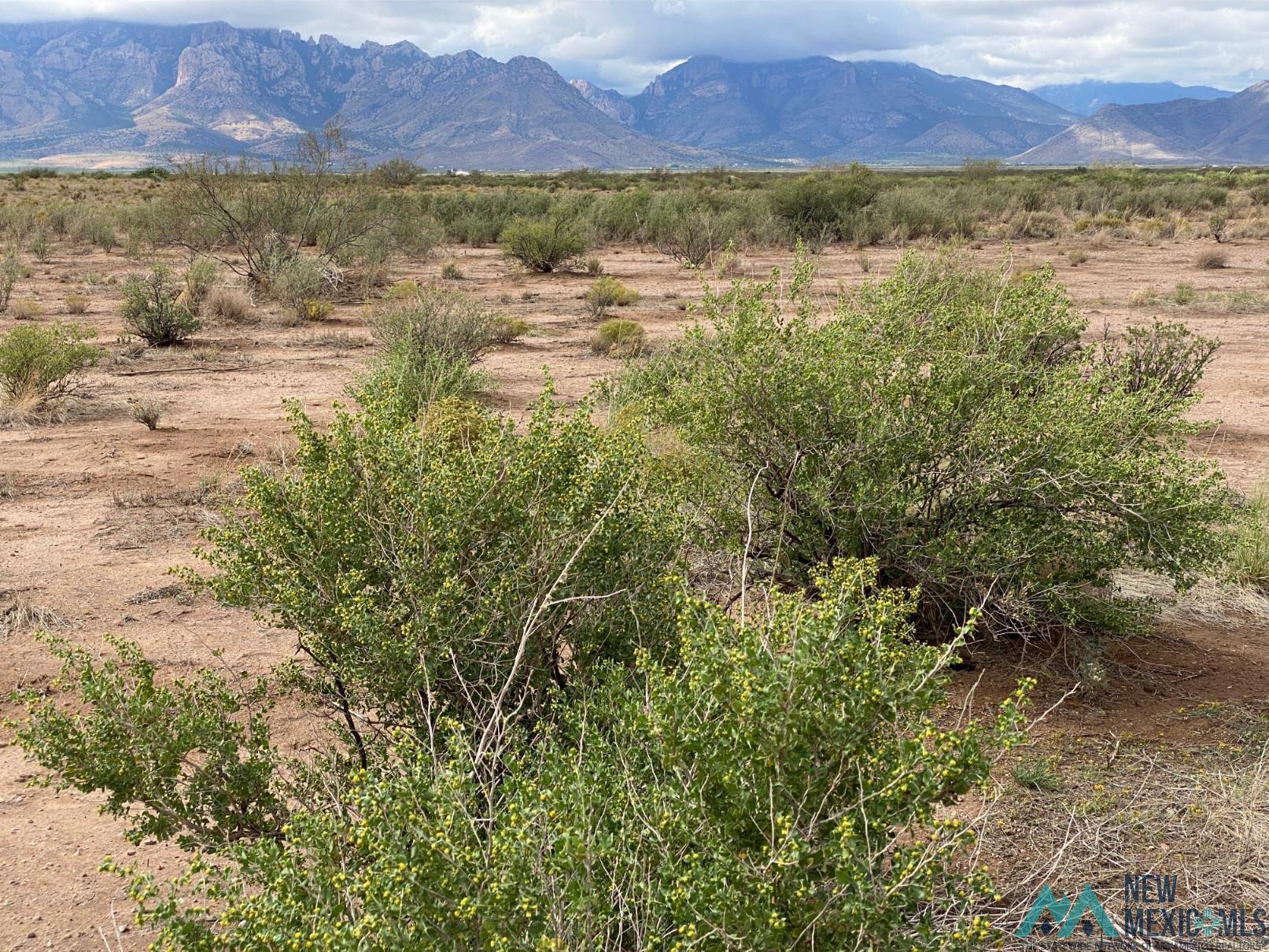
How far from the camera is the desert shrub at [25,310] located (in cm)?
1642

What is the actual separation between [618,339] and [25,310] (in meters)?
10.5

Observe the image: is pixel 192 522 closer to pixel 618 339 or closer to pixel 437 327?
pixel 437 327

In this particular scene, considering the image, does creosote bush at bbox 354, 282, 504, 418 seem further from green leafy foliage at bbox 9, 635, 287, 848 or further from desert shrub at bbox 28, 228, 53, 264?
desert shrub at bbox 28, 228, 53, 264

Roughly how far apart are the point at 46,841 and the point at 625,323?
12.3m

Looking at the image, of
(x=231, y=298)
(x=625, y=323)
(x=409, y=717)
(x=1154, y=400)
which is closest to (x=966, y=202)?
(x=625, y=323)

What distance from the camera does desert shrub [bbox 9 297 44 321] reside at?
53.9 feet

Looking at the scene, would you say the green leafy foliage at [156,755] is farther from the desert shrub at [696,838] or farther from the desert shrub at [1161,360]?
the desert shrub at [1161,360]

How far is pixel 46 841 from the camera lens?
4012 mm

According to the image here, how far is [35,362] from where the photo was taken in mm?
11008

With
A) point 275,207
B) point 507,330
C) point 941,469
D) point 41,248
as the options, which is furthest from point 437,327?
point 41,248

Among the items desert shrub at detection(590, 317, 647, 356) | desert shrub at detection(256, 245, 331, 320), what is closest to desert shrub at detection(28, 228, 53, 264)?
desert shrub at detection(256, 245, 331, 320)

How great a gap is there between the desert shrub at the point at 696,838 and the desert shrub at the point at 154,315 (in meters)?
14.3

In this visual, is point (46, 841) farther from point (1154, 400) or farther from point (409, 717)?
point (1154, 400)

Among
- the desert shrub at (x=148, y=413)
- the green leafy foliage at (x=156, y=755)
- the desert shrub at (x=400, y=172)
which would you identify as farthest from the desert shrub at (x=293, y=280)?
the desert shrub at (x=400, y=172)
